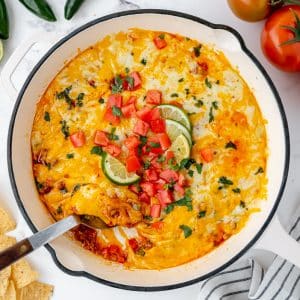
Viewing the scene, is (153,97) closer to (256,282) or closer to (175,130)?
(175,130)

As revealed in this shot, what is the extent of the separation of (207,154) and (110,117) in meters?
0.50

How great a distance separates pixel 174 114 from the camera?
3385 millimetres

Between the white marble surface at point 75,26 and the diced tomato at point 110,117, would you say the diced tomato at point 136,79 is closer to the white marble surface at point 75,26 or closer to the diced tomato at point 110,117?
the diced tomato at point 110,117

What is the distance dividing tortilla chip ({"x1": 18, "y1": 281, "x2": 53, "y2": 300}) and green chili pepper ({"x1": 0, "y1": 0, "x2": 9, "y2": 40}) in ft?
4.23

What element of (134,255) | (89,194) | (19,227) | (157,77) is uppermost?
(157,77)

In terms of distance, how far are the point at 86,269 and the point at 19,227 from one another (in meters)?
0.49

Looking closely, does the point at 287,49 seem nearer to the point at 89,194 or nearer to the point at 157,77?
the point at 157,77

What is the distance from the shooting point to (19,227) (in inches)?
143

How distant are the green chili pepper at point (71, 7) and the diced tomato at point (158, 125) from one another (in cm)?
71

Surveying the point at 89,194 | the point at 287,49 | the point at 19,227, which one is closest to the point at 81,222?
the point at 89,194

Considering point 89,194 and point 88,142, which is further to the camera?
point 88,142

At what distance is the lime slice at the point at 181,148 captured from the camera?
3.36m

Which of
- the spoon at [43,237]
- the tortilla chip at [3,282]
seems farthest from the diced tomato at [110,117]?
the tortilla chip at [3,282]

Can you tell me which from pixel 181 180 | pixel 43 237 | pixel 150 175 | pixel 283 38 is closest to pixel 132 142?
pixel 150 175
